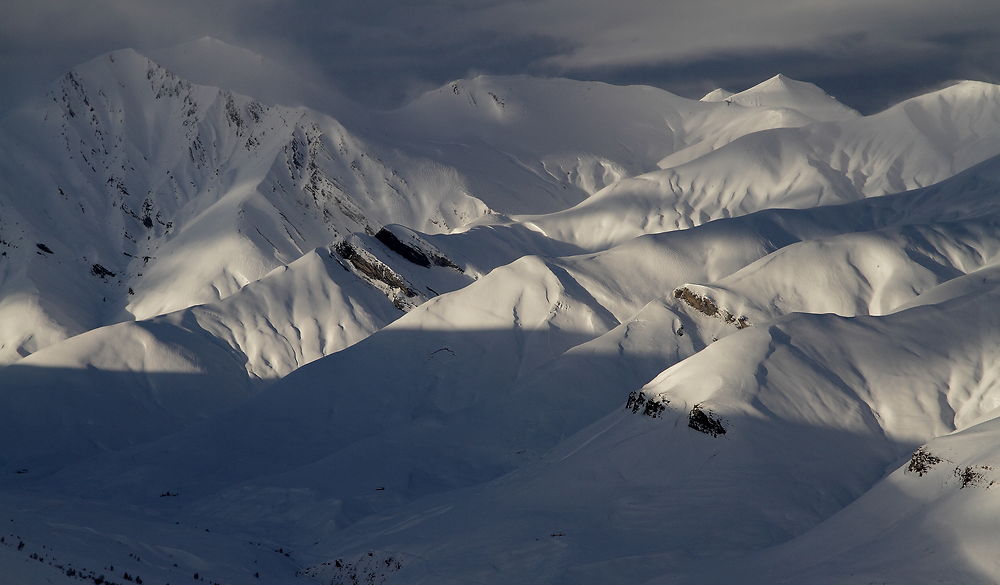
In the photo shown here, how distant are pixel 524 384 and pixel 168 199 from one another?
130254mm

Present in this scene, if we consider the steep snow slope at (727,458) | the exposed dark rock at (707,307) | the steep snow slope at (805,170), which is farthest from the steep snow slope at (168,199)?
the steep snow slope at (727,458)

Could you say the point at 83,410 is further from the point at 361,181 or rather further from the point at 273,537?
the point at 361,181

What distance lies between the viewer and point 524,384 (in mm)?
67250

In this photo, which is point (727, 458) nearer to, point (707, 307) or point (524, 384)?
point (524, 384)

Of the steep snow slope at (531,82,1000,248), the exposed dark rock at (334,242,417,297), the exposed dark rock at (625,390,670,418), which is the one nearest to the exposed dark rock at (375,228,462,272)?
the exposed dark rock at (334,242,417,297)

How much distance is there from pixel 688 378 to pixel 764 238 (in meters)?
49.5

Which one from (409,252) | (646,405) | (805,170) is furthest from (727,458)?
(805,170)

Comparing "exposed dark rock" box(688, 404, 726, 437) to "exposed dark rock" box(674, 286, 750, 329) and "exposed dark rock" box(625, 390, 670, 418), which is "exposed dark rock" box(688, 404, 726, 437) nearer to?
"exposed dark rock" box(625, 390, 670, 418)

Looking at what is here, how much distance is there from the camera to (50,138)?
7096 inches

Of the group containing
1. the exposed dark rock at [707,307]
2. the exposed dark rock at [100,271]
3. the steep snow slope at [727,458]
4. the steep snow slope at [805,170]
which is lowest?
the steep snow slope at [805,170]

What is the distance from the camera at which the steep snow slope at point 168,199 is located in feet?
452

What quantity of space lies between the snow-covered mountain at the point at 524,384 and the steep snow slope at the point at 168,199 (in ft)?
2.89

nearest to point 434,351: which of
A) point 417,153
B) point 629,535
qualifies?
point 629,535

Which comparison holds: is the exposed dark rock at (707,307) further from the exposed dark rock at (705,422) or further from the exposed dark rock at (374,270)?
the exposed dark rock at (374,270)
